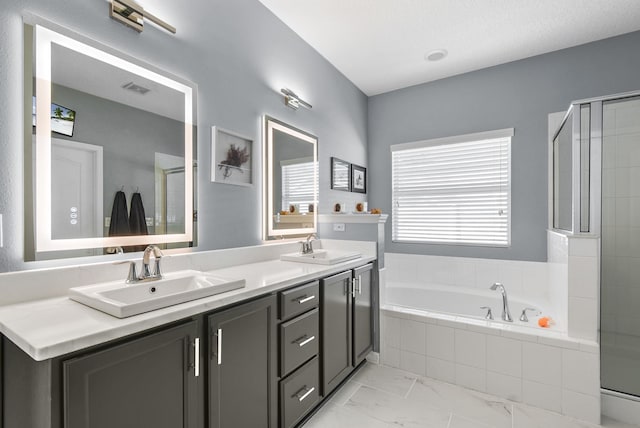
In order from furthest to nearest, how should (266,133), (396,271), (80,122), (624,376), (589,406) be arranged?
(396,271), (266,133), (624,376), (589,406), (80,122)

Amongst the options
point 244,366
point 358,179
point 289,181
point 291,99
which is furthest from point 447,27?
point 244,366

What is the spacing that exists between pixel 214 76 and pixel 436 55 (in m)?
2.17

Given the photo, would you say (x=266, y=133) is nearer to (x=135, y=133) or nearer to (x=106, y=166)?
(x=135, y=133)

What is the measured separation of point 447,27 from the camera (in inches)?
104

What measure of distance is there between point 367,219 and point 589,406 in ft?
5.88

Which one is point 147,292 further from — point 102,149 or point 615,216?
point 615,216

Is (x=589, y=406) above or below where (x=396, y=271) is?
below

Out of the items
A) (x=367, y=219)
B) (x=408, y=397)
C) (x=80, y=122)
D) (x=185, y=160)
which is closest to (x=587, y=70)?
(x=367, y=219)

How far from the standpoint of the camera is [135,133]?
1594mm

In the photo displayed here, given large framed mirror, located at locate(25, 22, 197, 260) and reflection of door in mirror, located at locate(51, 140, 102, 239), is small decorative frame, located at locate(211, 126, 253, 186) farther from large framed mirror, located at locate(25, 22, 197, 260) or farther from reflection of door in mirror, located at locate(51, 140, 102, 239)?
reflection of door in mirror, located at locate(51, 140, 102, 239)

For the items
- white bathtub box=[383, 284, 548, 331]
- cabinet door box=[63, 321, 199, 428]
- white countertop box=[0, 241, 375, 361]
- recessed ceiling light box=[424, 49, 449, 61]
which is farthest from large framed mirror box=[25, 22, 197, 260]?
recessed ceiling light box=[424, 49, 449, 61]

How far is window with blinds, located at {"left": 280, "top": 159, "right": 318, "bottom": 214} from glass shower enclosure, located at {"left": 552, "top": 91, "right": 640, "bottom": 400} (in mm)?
1972

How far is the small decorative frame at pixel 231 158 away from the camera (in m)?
2.00

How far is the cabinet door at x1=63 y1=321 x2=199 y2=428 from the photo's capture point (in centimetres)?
89
